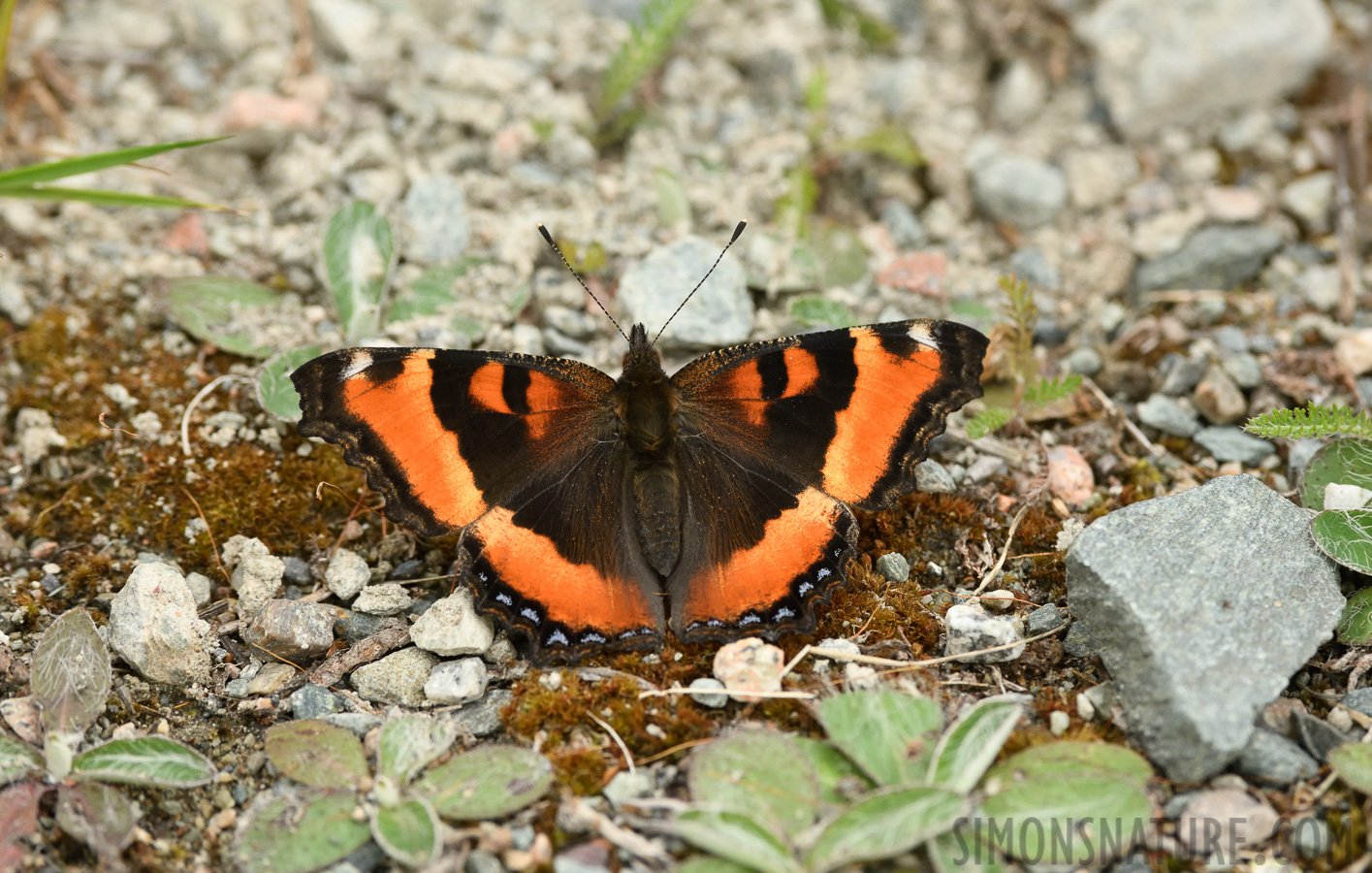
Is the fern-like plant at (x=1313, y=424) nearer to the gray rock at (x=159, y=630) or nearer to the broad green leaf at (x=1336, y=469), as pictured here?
the broad green leaf at (x=1336, y=469)

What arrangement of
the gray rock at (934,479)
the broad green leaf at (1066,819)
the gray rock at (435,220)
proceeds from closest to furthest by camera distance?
the broad green leaf at (1066,819) → the gray rock at (934,479) → the gray rock at (435,220)

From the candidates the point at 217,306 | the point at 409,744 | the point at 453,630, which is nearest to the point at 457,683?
the point at 453,630

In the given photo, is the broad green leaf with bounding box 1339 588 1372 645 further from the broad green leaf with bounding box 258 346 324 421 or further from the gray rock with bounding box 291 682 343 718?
the broad green leaf with bounding box 258 346 324 421

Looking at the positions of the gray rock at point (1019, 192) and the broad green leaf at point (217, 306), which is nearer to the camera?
the broad green leaf at point (217, 306)

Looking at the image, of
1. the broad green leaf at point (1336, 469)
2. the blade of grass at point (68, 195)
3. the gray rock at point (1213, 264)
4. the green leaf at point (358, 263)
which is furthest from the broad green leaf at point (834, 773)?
the gray rock at point (1213, 264)

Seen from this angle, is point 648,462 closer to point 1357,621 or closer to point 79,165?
point 79,165
